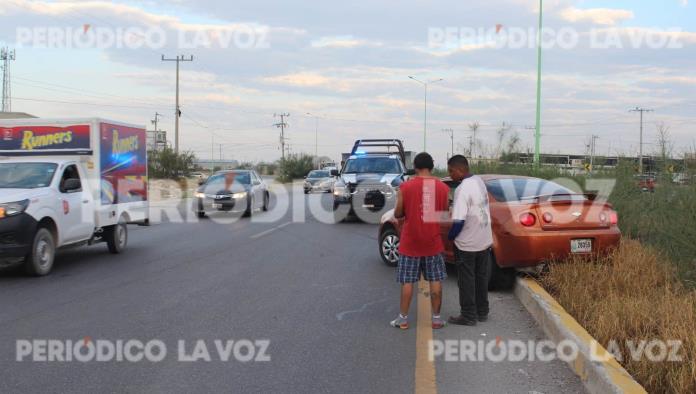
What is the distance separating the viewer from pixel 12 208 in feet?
31.7

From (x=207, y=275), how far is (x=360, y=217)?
977 centimetres

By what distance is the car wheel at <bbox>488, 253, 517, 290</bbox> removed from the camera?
872 cm

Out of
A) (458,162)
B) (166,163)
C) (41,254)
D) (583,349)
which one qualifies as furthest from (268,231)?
(166,163)

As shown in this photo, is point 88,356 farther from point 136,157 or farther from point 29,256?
point 136,157

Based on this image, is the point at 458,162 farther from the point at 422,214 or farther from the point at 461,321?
the point at 461,321

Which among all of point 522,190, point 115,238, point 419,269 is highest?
point 522,190

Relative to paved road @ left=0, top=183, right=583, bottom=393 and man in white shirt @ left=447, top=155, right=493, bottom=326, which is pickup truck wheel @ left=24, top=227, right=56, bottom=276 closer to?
paved road @ left=0, top=183, right=583, bottom=393

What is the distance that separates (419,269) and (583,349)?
76.4 inches

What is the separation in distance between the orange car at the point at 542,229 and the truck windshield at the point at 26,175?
22.8ft

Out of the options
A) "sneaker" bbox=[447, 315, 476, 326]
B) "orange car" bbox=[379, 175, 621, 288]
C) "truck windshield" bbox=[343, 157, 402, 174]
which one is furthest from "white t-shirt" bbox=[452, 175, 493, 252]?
"truck windshield" bbox=[343, 157, 402, 174]

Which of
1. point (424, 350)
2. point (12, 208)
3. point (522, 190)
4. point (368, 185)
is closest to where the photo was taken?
point (424, 350)

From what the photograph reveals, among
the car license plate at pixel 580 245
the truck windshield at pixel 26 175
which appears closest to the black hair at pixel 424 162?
the car license plate at pixel 580 245

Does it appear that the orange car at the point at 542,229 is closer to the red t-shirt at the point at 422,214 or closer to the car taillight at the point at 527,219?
the car taillight at the point at 527,219

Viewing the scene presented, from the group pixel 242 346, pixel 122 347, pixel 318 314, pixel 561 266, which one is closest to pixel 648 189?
pixel 561 266
